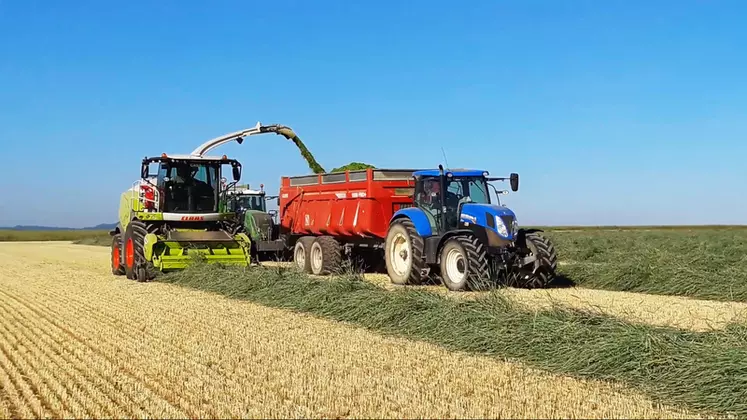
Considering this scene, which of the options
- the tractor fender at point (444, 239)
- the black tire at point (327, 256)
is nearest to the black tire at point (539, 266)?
the tractor fender at point (444, 239)

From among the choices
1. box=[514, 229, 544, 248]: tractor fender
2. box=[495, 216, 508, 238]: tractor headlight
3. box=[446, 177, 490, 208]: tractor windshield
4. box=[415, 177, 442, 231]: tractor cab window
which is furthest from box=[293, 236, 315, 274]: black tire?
box=[495, 216, 508, 238]: tractor headlight

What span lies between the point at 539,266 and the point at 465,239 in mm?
1297

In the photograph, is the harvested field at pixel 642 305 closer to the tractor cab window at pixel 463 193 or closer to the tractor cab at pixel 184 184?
the tractor cab window at pixel 463 193

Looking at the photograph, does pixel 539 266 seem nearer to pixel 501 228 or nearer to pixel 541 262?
pixel 541 262

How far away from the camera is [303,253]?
1669cm

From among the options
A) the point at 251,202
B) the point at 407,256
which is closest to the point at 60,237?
the point at 251,202

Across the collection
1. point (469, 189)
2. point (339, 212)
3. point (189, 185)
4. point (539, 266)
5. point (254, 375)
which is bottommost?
point (254, 375)

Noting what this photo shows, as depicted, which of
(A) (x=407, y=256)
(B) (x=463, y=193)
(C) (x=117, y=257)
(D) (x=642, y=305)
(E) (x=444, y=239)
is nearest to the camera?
(D) (x=642, y=305)

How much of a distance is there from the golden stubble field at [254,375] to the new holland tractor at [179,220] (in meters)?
4.85

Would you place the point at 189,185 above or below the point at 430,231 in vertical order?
above

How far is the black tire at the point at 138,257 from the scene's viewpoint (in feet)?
Answer: 47.7

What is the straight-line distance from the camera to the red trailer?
14.5 metres

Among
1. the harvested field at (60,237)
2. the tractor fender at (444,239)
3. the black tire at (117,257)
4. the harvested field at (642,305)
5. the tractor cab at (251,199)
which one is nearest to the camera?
the harvested field at (642,305)

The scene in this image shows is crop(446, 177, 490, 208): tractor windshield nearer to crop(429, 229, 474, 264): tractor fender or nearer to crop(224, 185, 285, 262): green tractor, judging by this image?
crop(429, 229, 474, 264): tractor fender
